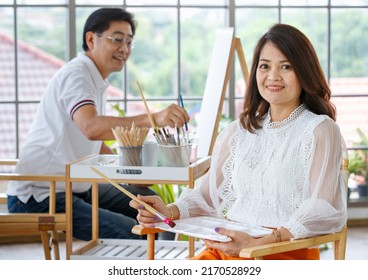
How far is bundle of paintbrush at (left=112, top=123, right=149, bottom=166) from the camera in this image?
338cm

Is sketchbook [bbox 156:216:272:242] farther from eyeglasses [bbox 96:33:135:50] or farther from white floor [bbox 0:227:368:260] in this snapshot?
white floor [bbox 0:227:368:260]

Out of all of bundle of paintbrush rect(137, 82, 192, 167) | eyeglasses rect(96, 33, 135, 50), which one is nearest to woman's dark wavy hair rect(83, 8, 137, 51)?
eyeglasses rect(96, 33, 135, 50)

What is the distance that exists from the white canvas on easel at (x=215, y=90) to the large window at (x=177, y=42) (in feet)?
5.01

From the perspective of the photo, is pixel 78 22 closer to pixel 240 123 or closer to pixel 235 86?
pixel 235 86

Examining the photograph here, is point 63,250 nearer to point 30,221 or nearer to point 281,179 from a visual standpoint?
point 30,221

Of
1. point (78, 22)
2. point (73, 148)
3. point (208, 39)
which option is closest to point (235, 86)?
point (208, 39)

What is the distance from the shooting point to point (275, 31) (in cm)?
282

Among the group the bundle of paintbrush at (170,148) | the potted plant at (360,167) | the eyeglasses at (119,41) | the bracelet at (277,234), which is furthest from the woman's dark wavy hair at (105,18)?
the potted plant at (360,167)

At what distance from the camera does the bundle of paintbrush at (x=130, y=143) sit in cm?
338

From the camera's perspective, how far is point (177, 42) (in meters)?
5.71

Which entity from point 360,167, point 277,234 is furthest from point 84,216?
point 360,167

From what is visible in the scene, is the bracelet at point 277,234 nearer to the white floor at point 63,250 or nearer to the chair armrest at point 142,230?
the chair armrest at point 142,230

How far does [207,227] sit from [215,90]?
1.42m

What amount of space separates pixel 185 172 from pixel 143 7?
2.63m
